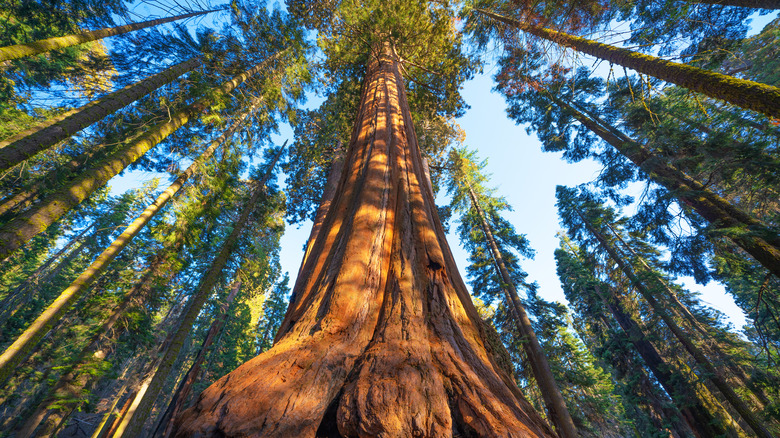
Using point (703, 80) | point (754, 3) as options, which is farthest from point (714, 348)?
point (703, 80)

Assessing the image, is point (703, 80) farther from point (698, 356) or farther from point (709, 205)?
point (698, 356)

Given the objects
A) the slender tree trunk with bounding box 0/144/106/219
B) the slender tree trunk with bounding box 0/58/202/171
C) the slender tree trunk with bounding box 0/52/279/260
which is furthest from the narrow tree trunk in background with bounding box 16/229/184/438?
the slender tree trunk with bounding box 0/58/202/171

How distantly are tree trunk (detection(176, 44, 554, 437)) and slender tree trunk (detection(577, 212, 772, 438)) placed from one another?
1102 centimetres

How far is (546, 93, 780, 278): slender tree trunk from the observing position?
14.7 ft

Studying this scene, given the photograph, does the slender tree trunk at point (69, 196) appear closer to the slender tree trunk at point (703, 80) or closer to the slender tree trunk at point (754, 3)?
the slender tree trunk at point (703, 80)

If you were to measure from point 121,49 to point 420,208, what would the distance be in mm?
9493

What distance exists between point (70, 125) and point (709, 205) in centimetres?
1370

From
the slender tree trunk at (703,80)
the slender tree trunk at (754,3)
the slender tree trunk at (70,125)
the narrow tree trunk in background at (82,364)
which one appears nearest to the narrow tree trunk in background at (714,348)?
the slender tree trunk at (754,3)

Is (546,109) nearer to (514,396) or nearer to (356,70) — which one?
(356,70)

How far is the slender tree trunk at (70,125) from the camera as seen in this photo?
356 cm

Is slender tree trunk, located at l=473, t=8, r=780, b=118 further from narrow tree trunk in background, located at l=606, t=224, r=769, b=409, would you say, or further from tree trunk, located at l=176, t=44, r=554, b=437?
narrow tree trunk in background, located at l=606, t=224, r=769, b=409

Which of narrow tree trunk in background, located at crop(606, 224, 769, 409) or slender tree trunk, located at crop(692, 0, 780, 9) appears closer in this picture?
slender tree trunk, located at crop(692, 0, 780, 9)

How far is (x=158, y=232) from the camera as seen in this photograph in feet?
28.5

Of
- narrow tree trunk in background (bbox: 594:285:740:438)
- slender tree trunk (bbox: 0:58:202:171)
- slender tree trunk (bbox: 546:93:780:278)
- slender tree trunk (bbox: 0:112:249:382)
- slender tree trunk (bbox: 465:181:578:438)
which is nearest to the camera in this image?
slender tree trunk (bbox: 0:58:202:171)
